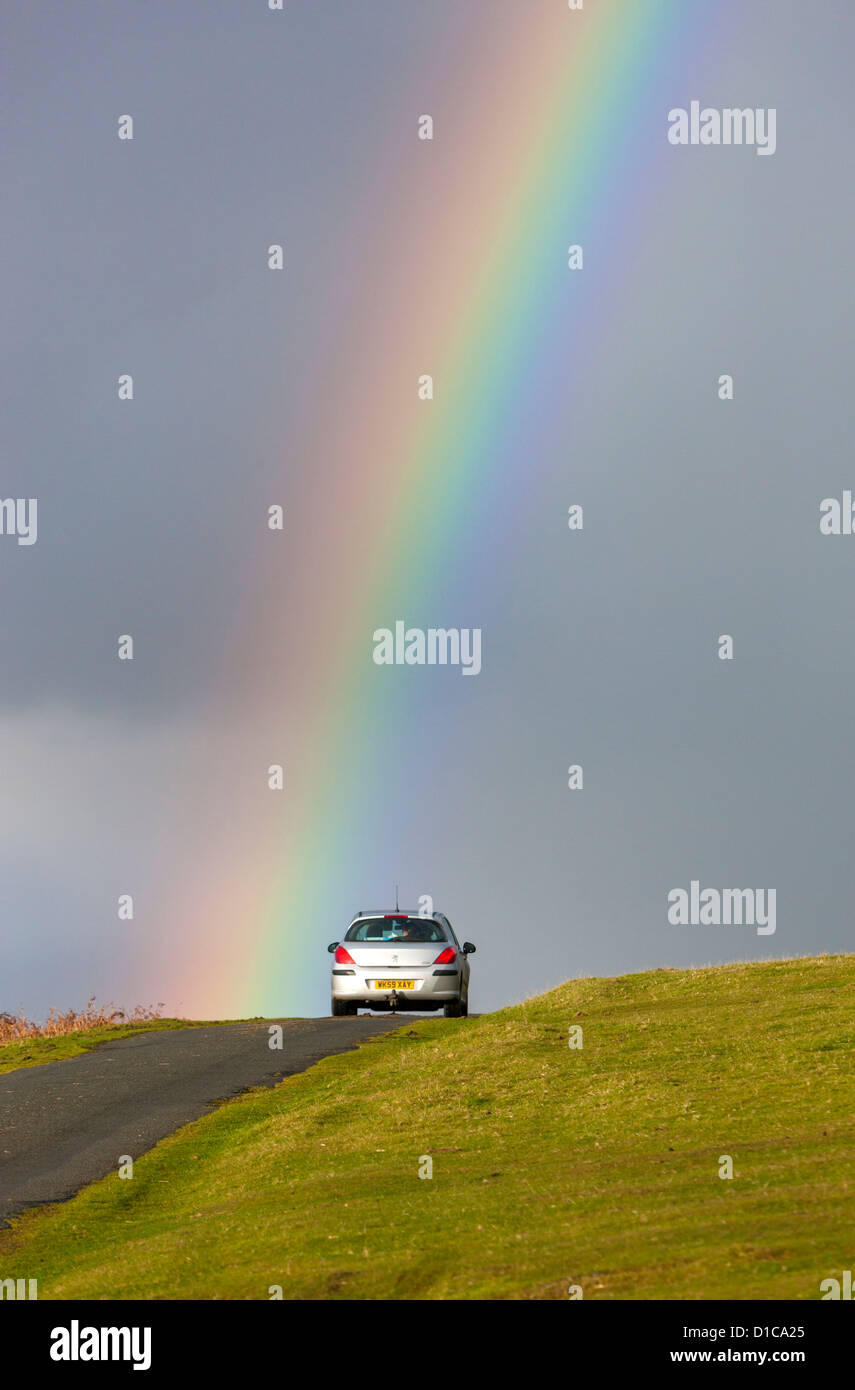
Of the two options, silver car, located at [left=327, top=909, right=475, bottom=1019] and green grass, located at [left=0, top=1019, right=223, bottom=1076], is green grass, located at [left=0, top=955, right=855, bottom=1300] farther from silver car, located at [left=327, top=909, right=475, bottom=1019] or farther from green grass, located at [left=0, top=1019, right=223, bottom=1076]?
green grass, located at [left=0, top=1019, right=223, bottom=1076]

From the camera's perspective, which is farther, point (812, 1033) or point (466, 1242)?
point (812, 1033)

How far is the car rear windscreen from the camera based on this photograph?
3002 centimetres

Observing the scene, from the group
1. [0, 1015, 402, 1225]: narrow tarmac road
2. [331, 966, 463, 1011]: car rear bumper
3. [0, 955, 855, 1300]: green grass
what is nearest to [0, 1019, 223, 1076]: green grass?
[0, 1015, 402, 1225]: narrow tarmac road

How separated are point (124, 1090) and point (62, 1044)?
9338 millimetres

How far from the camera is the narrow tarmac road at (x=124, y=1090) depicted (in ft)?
55.7

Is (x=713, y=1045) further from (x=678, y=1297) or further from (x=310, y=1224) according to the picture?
(x=678, y=1297)

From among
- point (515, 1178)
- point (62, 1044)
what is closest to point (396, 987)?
point (62, 1044)

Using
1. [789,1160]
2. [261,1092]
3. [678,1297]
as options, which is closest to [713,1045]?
[261,1092]

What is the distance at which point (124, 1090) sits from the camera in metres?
22.9

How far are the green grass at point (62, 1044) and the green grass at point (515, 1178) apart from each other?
7759 mm

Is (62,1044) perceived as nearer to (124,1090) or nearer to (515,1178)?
(124,1090)

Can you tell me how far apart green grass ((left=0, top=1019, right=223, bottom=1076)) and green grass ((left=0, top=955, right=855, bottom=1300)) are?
7759 millimetres

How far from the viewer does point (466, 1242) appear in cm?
1009
